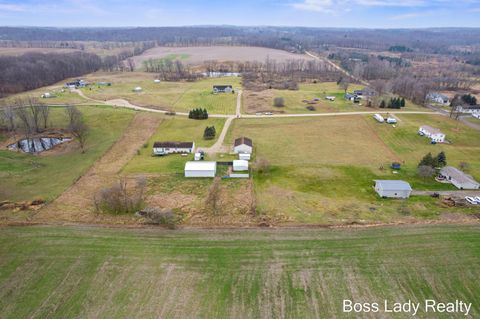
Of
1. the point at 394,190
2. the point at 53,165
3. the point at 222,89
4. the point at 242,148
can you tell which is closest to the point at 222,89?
the point at 222,89

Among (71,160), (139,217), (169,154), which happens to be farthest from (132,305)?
(71,160)

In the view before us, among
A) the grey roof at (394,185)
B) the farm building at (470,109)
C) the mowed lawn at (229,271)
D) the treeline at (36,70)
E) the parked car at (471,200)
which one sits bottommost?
→ the mowed lawn at (229,271)

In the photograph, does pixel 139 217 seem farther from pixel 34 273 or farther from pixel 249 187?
pixel 249 187

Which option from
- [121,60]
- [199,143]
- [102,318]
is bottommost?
[102,318]

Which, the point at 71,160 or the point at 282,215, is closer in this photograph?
the point at 282,215

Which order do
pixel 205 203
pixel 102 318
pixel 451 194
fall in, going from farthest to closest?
pixel 451 194 < pixel 205 203 < pixel 102 318

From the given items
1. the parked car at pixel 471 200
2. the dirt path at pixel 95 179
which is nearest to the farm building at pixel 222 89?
the dirt path at pixel 95 179

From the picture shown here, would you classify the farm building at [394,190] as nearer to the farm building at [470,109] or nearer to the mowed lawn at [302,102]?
the mowed lawn at [302,102]
